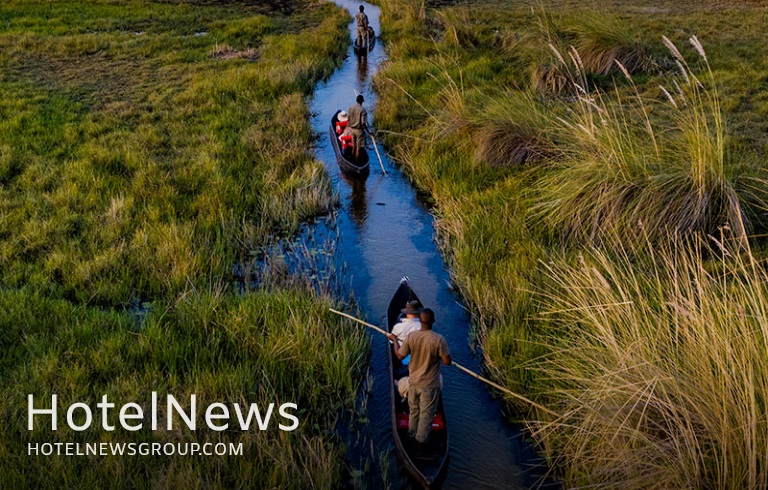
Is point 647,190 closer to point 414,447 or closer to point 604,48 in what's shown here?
point 414,447

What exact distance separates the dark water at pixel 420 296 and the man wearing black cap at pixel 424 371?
0.54 metres

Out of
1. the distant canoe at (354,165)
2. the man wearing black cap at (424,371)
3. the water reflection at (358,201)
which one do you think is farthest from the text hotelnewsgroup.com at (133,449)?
the distant canoe at (354,165)

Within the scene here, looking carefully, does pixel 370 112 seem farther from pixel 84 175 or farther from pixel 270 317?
pixel 270 317

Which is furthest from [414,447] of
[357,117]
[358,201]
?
[357,117]

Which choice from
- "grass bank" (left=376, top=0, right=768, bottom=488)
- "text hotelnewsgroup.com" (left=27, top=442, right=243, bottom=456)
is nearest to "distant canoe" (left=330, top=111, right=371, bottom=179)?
"grass bank" (left=376, top=0, right=768, bottom=488)

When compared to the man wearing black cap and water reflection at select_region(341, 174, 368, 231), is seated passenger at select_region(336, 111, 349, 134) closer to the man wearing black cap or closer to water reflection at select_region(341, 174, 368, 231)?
water reflection at select_region(341, 174, 368, 231)

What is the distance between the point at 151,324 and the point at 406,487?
393 centimetres

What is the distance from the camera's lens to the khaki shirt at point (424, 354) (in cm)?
671

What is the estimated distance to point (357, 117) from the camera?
1521 cm

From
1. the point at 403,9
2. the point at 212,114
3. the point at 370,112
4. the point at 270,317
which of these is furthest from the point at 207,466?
the point at 403,9

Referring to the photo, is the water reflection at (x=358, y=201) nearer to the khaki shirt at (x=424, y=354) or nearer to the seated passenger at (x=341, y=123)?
the seated passenger at (x=341, y=123)

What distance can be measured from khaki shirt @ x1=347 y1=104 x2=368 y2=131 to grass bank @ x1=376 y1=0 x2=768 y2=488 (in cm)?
142

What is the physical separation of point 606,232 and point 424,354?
186 inches

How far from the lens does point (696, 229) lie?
988 cm
